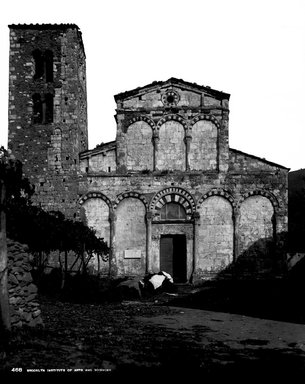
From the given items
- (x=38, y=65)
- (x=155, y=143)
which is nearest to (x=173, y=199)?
(x=155, y=143)

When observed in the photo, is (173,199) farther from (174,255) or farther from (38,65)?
(38,65)

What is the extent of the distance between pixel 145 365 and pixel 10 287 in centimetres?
296

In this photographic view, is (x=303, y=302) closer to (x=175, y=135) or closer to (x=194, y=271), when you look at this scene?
(x=194, y=271)

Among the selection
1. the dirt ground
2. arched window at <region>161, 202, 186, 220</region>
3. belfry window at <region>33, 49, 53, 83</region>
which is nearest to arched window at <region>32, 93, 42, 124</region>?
belfry window at <region>33, 49, 53, 83</region>

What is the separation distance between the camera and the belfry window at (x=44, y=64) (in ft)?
72.9

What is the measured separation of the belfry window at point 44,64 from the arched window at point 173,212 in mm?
8165

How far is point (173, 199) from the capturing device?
2188 centimetres

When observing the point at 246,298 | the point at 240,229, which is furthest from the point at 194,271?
the point at 246,298

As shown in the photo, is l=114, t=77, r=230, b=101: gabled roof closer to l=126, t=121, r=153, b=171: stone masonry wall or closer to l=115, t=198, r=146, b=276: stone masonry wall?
l=126, t=121, r=153, b=171: stone masonry wall

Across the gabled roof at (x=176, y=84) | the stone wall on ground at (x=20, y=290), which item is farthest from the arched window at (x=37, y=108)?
the stone wall on ground at (x=20, y=290)

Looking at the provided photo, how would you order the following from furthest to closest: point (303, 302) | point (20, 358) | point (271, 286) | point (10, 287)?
point (271, 286), point (303, 302), point (10, 287), point (20, 358)

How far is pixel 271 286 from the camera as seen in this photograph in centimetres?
1808

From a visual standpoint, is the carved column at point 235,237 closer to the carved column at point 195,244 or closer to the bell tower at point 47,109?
the carved column at point 195,244

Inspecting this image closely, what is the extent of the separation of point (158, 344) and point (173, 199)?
45.6ft
